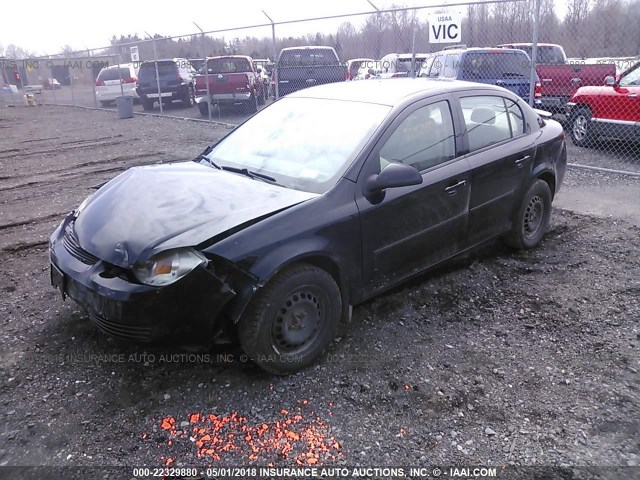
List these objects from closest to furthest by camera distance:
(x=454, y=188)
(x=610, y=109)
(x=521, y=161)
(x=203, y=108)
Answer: (x=454, y=188), (x=521, y=161), (x=610, y=109), (x=203, y=108)

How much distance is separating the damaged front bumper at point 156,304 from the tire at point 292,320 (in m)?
0.19

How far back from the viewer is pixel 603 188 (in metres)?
7.20

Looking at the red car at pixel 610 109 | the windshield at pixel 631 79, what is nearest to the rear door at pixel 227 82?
the red car at pixel 610 109

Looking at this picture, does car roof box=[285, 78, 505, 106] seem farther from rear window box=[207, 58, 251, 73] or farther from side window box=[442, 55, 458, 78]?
rear window box=[207, 58, 251, 73]

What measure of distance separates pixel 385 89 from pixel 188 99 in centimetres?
1631

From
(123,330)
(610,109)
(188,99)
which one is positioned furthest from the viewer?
(188,99)

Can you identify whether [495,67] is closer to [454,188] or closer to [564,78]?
[564,78]

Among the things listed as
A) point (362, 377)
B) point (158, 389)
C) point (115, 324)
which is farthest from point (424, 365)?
point (115, 324)

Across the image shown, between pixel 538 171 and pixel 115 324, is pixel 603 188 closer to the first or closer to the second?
pixel 538 171

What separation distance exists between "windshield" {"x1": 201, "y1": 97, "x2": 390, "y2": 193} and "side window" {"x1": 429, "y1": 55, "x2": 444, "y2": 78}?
7.86 m

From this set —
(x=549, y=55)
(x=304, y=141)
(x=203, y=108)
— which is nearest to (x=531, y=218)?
(x=304, y=141)

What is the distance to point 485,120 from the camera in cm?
430

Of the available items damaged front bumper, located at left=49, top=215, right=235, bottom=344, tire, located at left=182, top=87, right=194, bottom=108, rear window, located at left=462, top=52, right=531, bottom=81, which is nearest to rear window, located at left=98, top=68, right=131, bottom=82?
tire, located at left=182, top=87, right=194, bottom=108

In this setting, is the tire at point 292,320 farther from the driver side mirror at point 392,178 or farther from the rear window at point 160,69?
the rear window at point 160,69
